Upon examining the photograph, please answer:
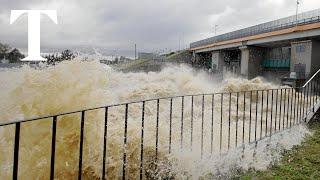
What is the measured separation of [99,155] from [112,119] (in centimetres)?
117

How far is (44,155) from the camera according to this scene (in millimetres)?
4359

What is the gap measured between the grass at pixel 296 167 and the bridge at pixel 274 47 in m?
21.0

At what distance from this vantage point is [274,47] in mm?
40688

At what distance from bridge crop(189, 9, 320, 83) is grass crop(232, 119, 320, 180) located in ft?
69.0

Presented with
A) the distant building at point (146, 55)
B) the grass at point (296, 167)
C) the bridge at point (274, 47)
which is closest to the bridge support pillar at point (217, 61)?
the bridge at point (274, 47)

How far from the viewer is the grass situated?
5.99 meters

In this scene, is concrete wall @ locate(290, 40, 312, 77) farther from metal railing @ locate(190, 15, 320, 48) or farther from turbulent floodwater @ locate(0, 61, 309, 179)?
turbulent floodwater @ locate(0, 61, 309, 179)

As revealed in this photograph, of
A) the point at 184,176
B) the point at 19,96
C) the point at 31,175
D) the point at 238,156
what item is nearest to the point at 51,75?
the point at 19,96

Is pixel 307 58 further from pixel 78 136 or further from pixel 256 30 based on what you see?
pixel 78 136

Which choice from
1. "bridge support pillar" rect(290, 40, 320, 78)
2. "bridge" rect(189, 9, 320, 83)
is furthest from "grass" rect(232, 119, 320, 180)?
"bridge support pillar" rect(290, 40, 320, 78)

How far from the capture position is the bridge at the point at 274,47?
94.2 ft

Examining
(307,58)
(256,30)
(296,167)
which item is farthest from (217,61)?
(296,167)

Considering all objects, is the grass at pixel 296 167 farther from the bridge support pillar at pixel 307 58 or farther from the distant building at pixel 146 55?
the distant building at pixel 146 55

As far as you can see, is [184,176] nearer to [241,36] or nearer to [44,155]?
[44,155]
